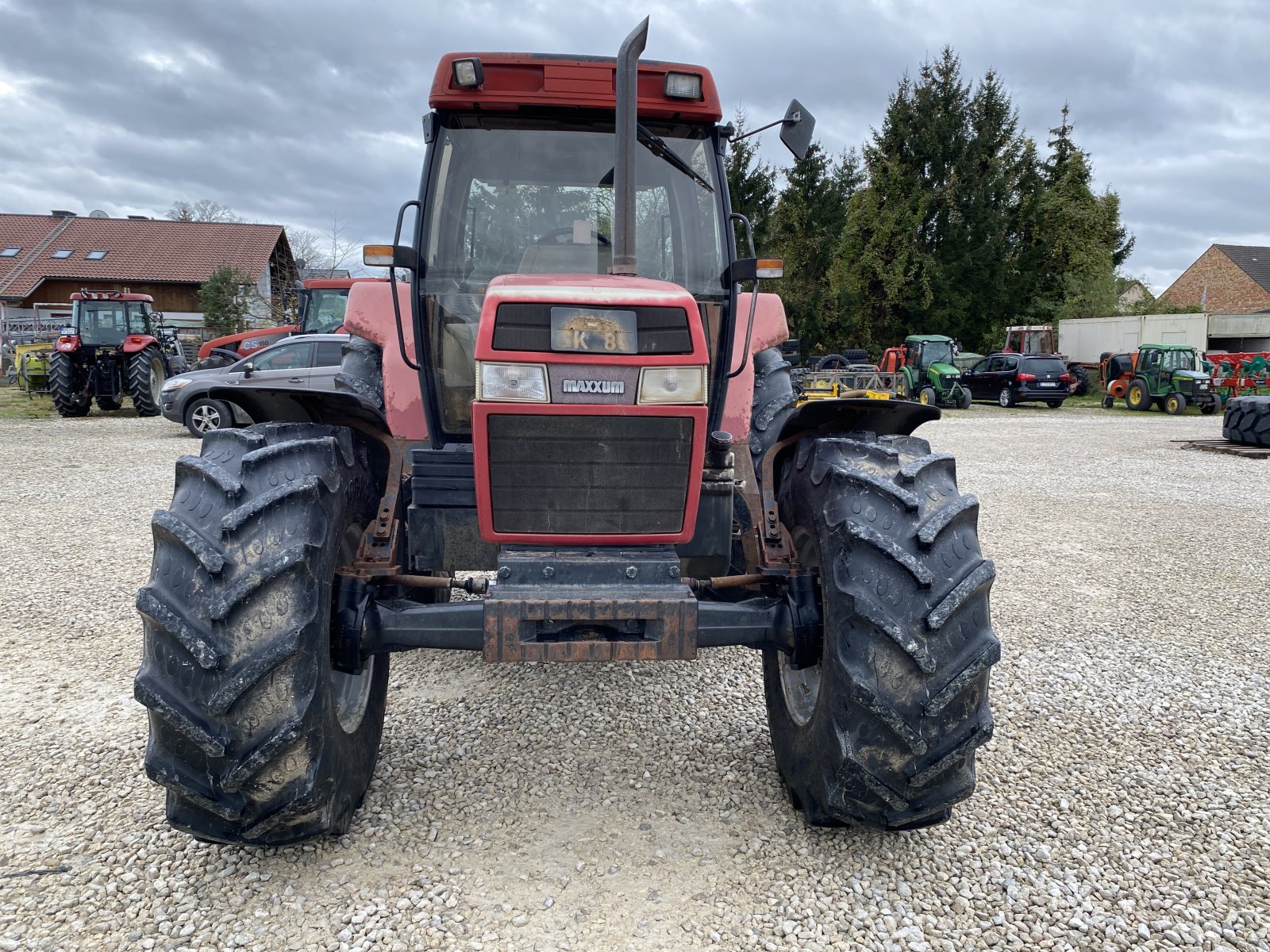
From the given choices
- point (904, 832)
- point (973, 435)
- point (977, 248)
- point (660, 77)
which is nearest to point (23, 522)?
point (660, 77)

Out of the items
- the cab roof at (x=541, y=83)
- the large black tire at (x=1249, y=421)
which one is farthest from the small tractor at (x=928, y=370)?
the cab roof at (x=541, y=83)

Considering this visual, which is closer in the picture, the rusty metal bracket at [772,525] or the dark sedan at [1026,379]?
the rusty metal bracket at [772,525]

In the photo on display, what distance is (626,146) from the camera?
273 centimetres

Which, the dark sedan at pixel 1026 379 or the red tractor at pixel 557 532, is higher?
the dark sedan at pixel 1026 379

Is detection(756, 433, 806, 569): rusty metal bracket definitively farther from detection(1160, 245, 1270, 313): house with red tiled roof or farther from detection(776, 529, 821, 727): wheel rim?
detection(1160, 245, 1270, 313): house with red tiled roof

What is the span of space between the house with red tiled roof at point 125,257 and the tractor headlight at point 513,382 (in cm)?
3637

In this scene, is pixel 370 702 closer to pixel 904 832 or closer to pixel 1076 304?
pixel 904 832

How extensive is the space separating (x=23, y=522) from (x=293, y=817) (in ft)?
22.6

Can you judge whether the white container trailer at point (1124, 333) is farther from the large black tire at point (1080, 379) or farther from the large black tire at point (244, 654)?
the large black tire at point (244, 654)

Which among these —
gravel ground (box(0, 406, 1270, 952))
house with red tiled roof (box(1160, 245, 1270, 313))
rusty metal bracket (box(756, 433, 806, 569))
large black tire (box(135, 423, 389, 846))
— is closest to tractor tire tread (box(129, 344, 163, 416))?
gravel ground (box(0, 406, 1270, 952))

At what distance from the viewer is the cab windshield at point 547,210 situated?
3.27 m

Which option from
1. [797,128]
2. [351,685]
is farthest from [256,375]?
[797,128]

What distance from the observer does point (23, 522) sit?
7.73 meters

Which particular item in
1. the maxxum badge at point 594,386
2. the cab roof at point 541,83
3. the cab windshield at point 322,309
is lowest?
the maxxum badge at point 594,386
